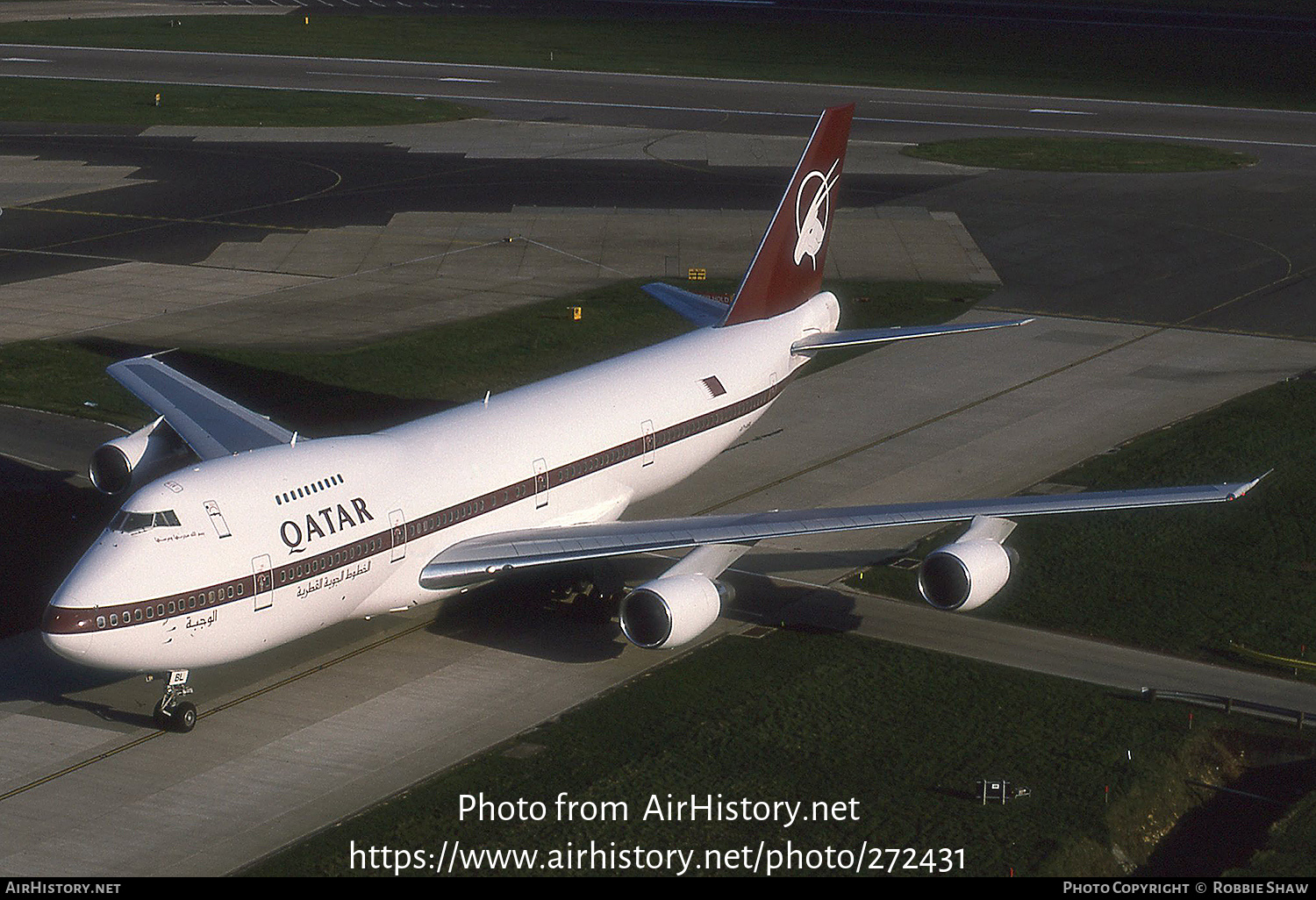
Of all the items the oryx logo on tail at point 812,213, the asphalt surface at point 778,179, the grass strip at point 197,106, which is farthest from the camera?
the grass strip at point 197,106

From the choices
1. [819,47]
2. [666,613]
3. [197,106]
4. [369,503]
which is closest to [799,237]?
[666,613]

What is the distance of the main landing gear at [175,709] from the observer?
29969mm

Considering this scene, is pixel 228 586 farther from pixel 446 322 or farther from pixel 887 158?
pixel 887 158

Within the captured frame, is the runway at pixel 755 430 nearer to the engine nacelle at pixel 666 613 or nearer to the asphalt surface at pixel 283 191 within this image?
the asphalt surface at pixel 283 191

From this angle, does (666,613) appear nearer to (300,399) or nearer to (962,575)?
(962,575)

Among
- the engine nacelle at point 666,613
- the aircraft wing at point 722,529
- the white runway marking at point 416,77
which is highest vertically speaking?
the white runway marking at point 416,77

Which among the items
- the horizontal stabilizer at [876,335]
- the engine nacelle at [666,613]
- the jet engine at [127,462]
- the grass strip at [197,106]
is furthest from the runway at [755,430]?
the jet engine at [127,462]

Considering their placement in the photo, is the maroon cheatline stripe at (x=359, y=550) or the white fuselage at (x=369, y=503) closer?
the maroon cheatline stripe at (x=359, y=550)

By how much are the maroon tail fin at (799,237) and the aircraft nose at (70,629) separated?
21.5 m

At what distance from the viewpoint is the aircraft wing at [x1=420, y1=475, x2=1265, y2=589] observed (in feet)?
107

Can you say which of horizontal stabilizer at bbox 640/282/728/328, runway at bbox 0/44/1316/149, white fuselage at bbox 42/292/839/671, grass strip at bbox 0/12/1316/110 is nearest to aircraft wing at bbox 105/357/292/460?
white fuselage at bbox 42/292/839/671

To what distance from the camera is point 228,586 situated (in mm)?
28875

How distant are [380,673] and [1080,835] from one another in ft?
47.9

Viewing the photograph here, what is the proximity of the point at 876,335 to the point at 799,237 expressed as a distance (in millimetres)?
4165
